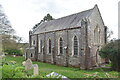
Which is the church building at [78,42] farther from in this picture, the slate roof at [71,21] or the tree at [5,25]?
the tree at [5,25]

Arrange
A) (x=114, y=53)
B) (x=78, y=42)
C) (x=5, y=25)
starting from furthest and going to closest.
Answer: (x=5, y=25) < (x=78, y=42) < (x=114, y=53)

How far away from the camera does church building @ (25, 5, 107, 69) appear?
16.2 meters

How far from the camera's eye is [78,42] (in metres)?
17.5

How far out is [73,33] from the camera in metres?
18.2

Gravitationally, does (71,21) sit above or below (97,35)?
above

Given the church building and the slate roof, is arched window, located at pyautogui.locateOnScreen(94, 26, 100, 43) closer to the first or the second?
the church building

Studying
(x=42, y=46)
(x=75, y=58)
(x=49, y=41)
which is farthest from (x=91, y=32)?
(x=42, y=46)

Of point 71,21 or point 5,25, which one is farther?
Result: point 5,25

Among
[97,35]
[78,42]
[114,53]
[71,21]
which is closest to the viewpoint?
[114,53]

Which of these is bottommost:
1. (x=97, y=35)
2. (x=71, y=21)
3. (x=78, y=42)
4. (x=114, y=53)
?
(x=114, y=53)

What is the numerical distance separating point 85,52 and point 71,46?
3122 mm

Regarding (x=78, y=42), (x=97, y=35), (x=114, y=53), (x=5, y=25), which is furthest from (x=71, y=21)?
(x=5, y=25)

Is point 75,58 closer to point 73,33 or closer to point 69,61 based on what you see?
point 69,61

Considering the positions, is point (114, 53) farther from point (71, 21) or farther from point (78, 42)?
point (71, 21)
